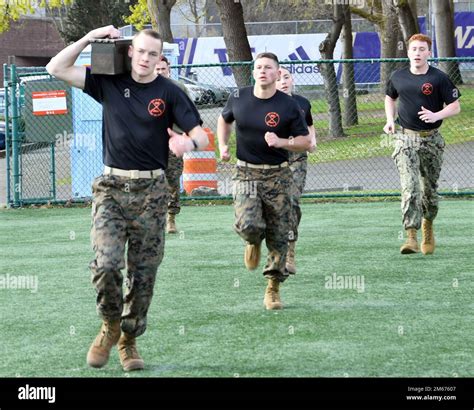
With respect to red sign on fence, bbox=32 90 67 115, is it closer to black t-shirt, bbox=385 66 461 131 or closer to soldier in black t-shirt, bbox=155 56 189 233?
soldier in black t-shirt, bbox=155 56 189 233

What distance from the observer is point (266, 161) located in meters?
9.80

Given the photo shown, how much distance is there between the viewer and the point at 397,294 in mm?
10586

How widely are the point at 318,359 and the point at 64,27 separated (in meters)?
56.5

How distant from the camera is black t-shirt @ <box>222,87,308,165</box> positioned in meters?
9.66

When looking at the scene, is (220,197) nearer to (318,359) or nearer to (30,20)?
(318,359)

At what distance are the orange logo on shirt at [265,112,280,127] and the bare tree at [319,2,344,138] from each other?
17.6m

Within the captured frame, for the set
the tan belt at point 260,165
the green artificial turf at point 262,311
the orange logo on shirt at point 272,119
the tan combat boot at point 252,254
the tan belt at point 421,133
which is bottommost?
the green artificial turf at point 262,311

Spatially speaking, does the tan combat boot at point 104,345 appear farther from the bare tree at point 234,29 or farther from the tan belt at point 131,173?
the bare tree at point 234,29

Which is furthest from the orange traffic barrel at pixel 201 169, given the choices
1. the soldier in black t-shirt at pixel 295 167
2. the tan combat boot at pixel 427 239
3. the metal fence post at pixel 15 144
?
the soldier in black t-shirt at pixel 295 167

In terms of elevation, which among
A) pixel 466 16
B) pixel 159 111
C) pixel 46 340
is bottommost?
pixel 46 340

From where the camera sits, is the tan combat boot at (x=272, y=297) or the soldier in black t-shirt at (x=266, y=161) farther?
the tan combat boot at (x=272, y=297)

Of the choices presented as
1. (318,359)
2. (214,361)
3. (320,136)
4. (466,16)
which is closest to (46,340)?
(214,361)

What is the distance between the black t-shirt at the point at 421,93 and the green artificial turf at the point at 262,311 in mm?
1457

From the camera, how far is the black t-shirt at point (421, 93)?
1239cm
